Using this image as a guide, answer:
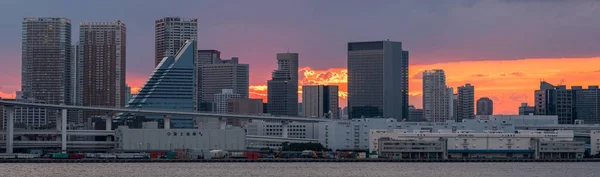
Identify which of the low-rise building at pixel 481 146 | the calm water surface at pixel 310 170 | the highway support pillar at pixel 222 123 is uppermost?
the highway support pillar at pixel 222 123

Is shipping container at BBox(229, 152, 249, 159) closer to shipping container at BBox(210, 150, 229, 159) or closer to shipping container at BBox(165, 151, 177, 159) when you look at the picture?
shipping container at BBox(210, 150, 229, 159)

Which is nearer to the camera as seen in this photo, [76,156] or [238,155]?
[76,156]

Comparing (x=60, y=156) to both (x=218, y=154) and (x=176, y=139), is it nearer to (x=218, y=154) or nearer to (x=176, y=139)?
(x=218, y=154)

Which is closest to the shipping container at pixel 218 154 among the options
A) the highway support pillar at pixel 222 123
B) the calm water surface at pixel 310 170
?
the calm water surface at pixel 310 170

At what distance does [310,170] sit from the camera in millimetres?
115812

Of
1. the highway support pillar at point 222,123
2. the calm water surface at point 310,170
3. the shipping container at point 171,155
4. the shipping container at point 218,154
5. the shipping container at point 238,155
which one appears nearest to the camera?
the calm water surface at point 310,170

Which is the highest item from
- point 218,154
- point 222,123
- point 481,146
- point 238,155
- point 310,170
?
point 222,123

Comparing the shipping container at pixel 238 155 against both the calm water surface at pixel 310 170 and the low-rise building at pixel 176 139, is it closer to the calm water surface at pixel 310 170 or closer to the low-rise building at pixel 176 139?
the low-rise building at pixel 176 139

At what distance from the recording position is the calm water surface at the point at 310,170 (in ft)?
352

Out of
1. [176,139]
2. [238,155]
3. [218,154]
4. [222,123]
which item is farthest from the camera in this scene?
[222,123]

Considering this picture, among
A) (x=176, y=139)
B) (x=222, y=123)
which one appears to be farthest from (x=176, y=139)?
(x=222, y=123)

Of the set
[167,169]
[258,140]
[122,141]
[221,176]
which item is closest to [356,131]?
[258,140]

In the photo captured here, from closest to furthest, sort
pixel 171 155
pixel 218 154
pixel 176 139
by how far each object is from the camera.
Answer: pixel 171 155, pixel 218 154, pixel 176 139

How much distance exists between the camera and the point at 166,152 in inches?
5886
